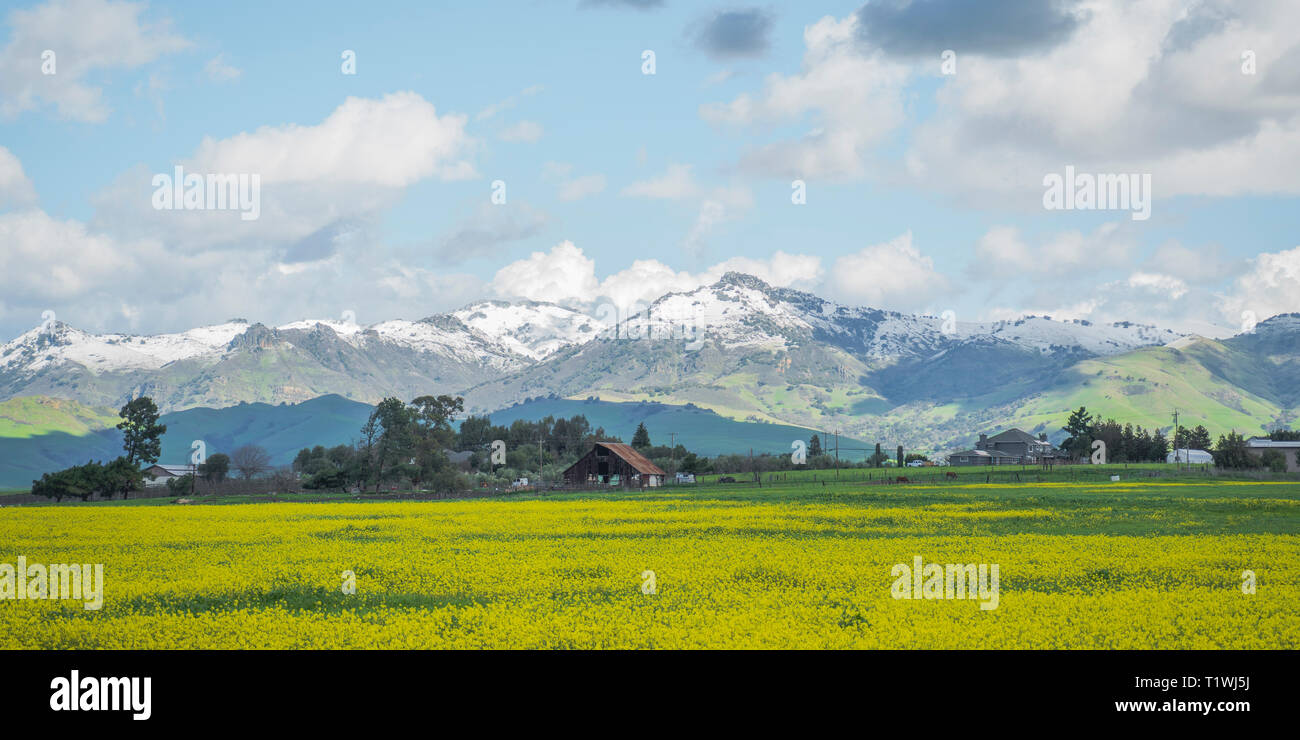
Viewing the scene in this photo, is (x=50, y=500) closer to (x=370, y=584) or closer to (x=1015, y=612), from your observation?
(x=370, y=584)

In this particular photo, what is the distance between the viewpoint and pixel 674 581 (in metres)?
31.7

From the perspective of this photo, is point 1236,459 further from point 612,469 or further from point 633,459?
point 612,469

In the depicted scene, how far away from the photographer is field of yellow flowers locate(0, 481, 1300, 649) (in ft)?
76.6

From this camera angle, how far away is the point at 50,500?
10125cm

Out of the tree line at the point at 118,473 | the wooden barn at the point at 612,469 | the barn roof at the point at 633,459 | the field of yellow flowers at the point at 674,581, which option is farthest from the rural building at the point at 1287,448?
the tree line at the point at 118,473

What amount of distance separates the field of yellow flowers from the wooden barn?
252ft

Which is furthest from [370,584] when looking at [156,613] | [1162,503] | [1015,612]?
[1162,503]

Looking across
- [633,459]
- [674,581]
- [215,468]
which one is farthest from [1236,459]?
[215,468]

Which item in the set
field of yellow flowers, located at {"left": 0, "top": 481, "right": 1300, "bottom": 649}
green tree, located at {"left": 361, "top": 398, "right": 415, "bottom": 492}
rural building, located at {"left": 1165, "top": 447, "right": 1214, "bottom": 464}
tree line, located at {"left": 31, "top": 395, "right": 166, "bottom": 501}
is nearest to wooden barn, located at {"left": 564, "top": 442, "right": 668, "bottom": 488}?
green tree, located at {"left": 361, "top": 398, "right": 415, "bottom": 492}

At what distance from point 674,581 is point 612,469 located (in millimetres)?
112976

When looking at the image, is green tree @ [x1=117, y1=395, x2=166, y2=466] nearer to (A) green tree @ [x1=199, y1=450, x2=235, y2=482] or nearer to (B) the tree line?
(B) the tree line

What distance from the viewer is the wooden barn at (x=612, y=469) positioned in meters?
140

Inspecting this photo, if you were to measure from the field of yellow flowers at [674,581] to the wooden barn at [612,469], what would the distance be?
76683 millimetres
